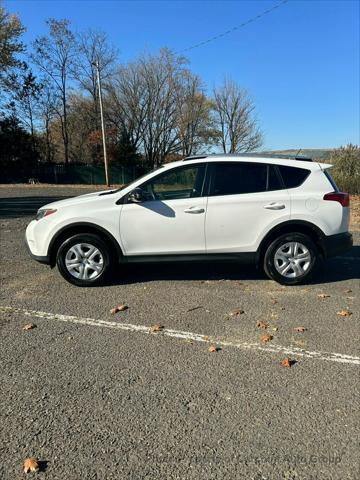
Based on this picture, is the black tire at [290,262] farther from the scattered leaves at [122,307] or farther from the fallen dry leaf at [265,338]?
the scattered leaves at [122,307]

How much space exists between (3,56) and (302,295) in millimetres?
41959

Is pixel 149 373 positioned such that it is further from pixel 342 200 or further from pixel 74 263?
pixel 342 200

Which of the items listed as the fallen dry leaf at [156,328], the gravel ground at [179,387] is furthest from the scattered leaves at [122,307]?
the fallen dry leaf at [156,328]

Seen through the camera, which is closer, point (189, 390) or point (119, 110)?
point (189, 390)

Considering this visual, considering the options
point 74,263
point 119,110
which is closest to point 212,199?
point 74,263

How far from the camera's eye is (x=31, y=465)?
8.07ft

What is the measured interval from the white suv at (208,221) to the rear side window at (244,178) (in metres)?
0.01

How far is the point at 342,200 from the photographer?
575 cm

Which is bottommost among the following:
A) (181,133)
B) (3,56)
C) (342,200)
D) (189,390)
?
(189,390)

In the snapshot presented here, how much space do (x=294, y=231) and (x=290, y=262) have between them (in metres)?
0.42

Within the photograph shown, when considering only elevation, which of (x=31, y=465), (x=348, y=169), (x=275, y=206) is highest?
(x=348, y=169)

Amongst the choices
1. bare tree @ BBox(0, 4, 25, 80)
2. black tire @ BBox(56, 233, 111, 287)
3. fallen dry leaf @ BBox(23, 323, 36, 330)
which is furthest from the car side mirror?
bare tree @ BBox(0, 4, 25, 80)

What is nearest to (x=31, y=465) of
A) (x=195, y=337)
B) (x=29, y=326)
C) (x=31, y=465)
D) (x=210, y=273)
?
(x=31, y=465)

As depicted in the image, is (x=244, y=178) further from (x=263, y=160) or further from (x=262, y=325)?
(x=262, y=325)
